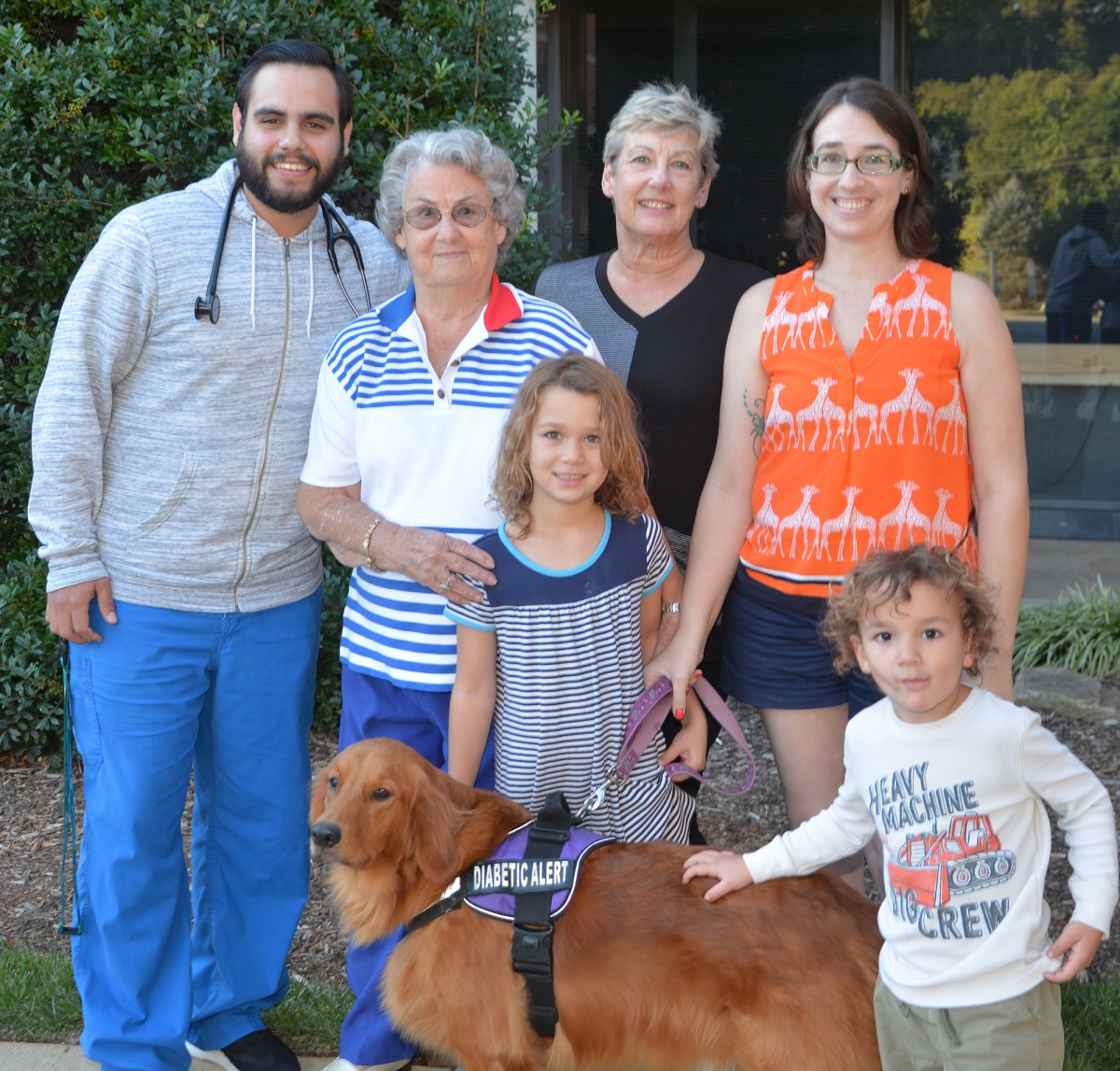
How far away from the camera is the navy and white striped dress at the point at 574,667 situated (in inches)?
112

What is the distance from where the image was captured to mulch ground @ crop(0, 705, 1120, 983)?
4191 millimetres

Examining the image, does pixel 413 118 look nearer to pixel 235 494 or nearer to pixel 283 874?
pixel 235 494

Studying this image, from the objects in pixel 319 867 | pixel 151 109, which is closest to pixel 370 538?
pixel 319 867

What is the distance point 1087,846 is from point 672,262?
1921 millimetres

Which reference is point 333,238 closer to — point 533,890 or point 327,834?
point 327,834

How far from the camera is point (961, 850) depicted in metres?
2.37

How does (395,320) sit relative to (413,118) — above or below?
below

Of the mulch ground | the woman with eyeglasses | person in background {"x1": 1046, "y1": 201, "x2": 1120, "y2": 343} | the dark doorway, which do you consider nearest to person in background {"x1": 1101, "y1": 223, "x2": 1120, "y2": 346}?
person in background {"x1": 1046, "y1": 201, "x2": 1120, "y2": 343}

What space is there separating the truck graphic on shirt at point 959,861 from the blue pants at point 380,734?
1.13 m

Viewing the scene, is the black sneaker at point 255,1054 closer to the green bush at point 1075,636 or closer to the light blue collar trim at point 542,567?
the light blue collar trim at point 542,567

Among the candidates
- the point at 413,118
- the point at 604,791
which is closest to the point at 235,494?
the point at 604,791

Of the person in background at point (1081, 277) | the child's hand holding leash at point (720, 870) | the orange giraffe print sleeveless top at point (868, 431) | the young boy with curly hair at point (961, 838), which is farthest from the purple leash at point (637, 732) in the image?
the person in background at point (1081, 277)

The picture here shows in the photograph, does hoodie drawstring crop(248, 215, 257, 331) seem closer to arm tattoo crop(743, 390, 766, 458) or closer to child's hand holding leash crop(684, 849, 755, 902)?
arm tattoo crop(743, 390, 766, 458)

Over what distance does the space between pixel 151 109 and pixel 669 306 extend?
284 centimetres
